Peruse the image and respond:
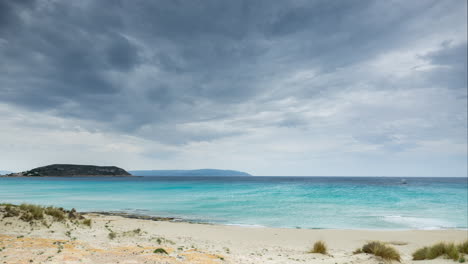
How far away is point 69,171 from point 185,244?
185400mm

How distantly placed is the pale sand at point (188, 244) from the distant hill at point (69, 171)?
569ft

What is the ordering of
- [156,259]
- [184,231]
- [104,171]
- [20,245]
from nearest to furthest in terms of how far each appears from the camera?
[156,259] < [20,245] < [184,231] < [104,171]

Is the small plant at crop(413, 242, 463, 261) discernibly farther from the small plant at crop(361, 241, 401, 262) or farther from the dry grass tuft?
the small plant at crop(361, 241, 401, 262)

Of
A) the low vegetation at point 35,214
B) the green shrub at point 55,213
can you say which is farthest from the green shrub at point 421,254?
the green shrub at point 55,213

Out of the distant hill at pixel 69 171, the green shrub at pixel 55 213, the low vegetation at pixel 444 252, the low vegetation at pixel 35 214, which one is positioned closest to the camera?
the low vegetation at pixel 444 252

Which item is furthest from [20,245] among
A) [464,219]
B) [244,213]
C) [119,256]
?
[464,219]

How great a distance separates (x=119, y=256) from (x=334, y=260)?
7881 mm

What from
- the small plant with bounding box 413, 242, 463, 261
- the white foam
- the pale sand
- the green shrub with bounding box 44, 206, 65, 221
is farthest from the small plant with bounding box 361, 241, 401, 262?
the green shrub with bounding box 44, 206, 65, 221

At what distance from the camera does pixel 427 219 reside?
76.4 ft

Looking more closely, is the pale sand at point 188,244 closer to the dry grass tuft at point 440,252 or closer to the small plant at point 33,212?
the dry grass tuft at point 440,252

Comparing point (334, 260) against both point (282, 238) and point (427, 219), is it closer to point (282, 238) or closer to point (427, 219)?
point (282, 238)

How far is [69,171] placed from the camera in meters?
162

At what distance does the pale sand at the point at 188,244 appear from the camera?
7746 mm

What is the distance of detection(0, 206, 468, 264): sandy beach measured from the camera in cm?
777
